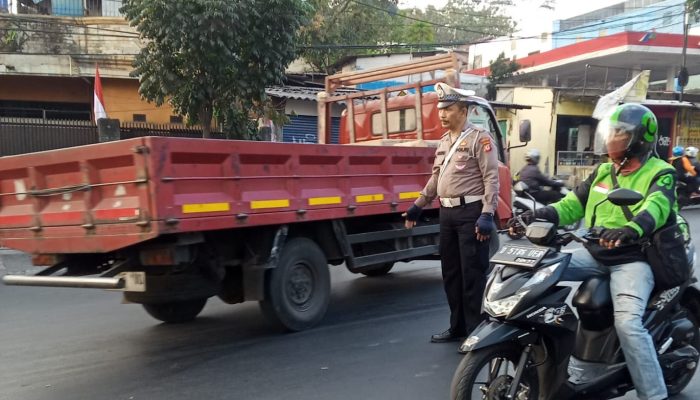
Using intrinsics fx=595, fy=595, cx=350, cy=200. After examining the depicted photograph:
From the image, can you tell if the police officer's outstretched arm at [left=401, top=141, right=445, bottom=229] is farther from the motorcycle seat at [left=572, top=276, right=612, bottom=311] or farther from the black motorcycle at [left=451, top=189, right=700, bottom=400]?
the motorcycle seat at [left=572, top=276, right=612, bottom=311]

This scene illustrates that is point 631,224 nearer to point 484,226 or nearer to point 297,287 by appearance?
point 484,226

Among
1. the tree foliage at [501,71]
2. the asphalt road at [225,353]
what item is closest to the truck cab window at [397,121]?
the asphalt road at [225,353]

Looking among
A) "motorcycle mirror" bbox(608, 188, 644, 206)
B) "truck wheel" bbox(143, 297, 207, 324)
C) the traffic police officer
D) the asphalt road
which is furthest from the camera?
"truck wheel" bbox(143, 297, 207, 324)

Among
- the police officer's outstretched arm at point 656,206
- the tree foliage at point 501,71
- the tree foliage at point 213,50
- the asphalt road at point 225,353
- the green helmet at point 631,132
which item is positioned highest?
the tree foliage at point 501,71

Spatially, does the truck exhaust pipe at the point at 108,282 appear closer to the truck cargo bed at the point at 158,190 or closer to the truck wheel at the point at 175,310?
the truck cargo bed at the point at 158,190

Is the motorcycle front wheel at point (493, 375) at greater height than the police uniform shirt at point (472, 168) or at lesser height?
lesser

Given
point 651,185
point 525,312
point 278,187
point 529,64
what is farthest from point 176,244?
point 529,64

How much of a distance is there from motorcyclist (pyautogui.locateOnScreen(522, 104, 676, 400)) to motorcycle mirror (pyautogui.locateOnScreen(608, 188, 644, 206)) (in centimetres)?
15

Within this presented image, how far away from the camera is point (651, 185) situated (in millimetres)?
3113

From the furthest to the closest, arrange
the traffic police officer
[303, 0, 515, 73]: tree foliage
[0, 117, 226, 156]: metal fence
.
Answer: [303, 0, 515, 73]: tree foliage < [0, 117, 226, 156]: metal fence < the traffic police officer

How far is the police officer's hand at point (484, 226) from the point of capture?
4.08 meters

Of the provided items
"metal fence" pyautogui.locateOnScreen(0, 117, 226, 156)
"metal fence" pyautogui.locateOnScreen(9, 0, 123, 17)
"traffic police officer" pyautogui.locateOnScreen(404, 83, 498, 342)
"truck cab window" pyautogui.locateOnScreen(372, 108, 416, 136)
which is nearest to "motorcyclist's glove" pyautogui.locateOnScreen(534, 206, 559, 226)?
"traffic police officer" pyautogui.locateOnScreen(404, 83, 498, 342)

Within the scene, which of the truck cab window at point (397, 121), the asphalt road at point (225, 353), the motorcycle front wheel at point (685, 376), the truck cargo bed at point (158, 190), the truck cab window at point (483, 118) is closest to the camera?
the motorcycle front wheel at point (685, 376)

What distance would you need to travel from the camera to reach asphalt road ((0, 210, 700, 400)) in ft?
12.8
